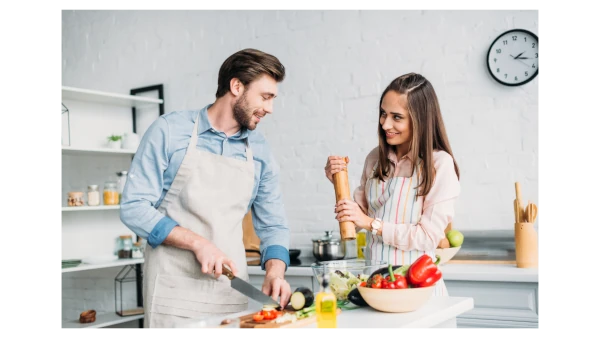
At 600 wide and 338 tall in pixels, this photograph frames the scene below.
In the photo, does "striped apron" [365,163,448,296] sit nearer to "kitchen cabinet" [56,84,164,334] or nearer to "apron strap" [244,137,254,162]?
"apron strap" [244,137,254,162]

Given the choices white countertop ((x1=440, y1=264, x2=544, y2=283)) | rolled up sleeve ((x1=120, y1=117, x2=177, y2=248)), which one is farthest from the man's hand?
white countertop ((x1=440, y1=264, x2=544, y2=283))

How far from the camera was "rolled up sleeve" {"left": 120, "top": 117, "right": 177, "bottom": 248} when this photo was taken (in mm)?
2150

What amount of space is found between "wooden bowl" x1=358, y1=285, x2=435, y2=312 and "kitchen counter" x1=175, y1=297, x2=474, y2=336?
0.02 metres

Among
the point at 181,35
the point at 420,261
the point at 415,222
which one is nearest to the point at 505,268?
the point at 415,222

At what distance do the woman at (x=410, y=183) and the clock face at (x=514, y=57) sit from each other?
58.4 inches

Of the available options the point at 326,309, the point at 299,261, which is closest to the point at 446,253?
the point at 299,261

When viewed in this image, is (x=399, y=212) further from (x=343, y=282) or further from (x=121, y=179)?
(x=121, y=179)

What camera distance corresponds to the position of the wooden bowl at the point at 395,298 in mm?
1797

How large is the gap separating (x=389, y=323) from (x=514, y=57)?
2379 millimetres

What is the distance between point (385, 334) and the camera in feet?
5.19

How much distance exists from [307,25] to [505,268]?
6.81ft

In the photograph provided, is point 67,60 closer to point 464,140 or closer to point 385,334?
point 464,140

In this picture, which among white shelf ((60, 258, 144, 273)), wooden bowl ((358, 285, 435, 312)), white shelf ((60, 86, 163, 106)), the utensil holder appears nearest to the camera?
wooden bowl ((358, 285, 435, 312))

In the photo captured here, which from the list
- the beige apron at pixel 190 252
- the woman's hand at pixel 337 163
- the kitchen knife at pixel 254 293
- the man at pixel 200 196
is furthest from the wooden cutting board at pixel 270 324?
the woman's hand at pixel 337 163
